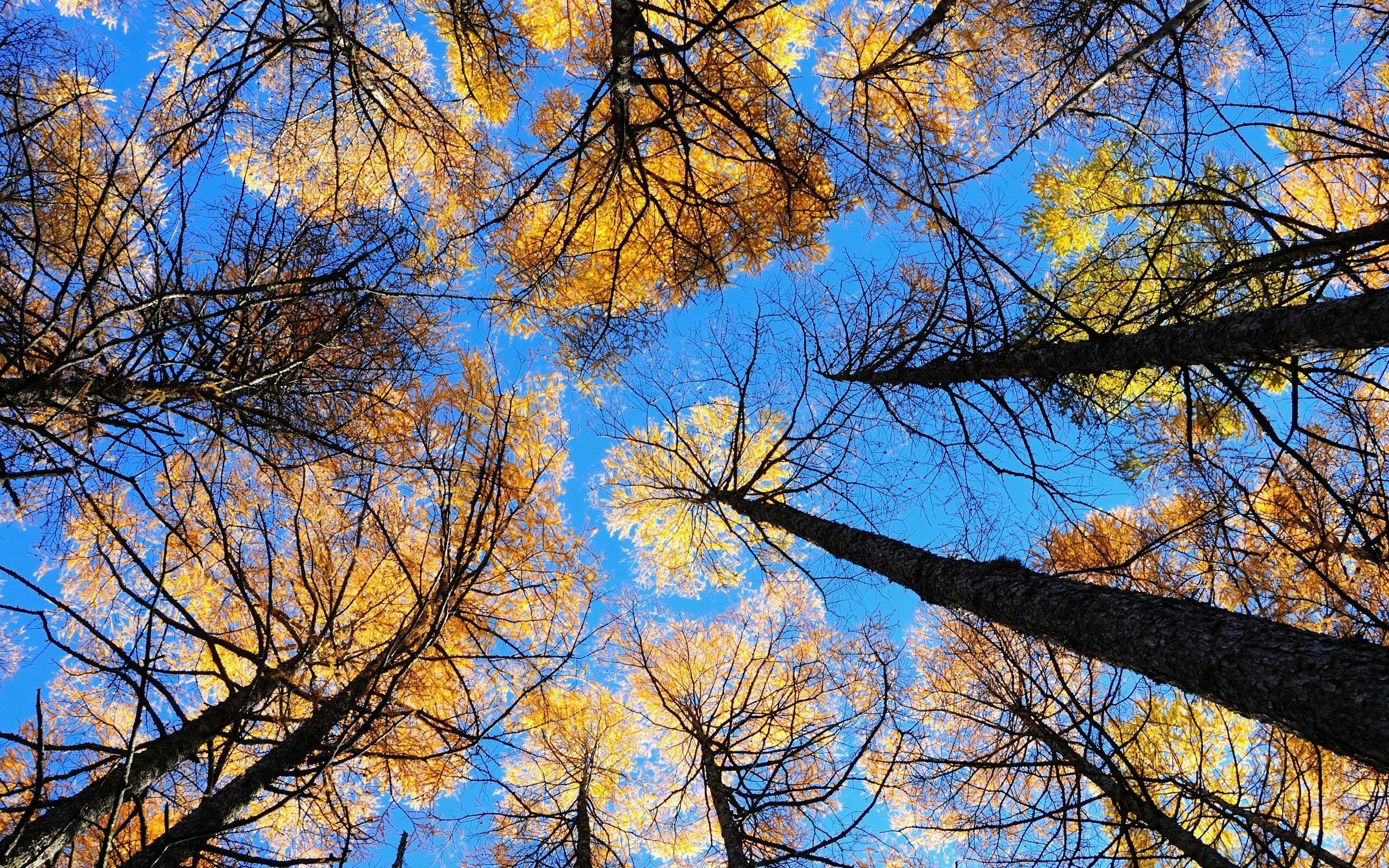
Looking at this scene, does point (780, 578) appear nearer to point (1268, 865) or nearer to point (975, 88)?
point (1268, 865)

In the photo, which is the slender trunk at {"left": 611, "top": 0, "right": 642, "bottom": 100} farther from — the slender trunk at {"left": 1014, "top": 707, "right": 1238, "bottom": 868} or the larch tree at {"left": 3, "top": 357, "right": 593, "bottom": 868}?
the slender trunk at {"left": 1014, "top": 707, "right": 1238, "bottom": 868}

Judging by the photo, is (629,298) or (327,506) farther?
(629,298)

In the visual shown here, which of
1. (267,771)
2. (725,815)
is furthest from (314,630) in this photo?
(725,815)

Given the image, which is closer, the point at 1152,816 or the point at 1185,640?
the point at 1185,640

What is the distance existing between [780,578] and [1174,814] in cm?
422

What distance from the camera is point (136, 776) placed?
9.86 feet

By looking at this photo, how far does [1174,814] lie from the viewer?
3328mm

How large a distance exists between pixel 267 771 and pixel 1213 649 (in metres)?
3.48

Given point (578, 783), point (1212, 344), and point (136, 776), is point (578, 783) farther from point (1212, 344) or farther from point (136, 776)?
point (1212, 344)

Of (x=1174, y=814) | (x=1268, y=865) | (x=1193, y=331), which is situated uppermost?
(x=1193, y=331)

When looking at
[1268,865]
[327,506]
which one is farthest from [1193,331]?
[327,506]

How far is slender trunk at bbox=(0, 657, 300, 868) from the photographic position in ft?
7.39

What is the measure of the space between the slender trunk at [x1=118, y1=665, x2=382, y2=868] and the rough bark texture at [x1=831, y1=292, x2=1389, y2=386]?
4092 millimetres

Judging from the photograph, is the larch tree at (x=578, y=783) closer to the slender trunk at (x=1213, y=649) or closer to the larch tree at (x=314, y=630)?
the larch tree at (x=314, y=630)
